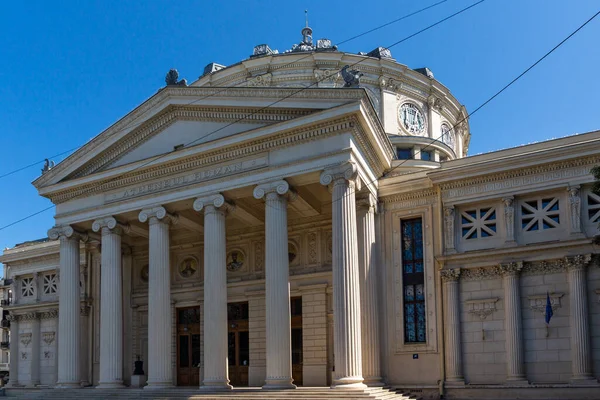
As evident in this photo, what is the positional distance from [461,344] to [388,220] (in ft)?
17.1

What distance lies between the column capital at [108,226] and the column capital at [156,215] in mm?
1560

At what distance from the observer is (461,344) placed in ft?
79.3

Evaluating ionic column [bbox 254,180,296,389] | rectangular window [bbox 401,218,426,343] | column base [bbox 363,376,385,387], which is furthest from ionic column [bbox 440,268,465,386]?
ionic column [bbox 254,180,296,389]

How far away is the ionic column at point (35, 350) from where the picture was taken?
35.2m

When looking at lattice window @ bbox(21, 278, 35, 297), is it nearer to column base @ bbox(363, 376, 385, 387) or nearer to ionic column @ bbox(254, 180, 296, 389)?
ionic column @ bbox(254, 180, 296, 389)

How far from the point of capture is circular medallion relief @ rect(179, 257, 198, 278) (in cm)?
3158

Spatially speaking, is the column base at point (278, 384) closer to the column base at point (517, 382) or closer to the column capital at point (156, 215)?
the column base at point (517, 382)

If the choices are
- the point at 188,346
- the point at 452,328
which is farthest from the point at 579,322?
the point at 188,346

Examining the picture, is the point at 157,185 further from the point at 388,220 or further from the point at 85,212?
the point at 388,220

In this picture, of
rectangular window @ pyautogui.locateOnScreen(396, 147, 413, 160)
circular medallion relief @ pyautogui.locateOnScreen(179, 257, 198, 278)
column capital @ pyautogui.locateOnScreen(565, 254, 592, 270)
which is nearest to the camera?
column capital @ pyautogui.locateOnScreen(565, 254, 592, 270)

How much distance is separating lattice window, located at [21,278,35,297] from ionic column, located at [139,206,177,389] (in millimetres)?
12849

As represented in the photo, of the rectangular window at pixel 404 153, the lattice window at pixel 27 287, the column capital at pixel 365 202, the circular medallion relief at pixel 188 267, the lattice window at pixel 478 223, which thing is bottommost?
the lattice window at pixel 27 287

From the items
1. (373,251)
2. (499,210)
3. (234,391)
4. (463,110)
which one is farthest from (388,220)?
(463,110)

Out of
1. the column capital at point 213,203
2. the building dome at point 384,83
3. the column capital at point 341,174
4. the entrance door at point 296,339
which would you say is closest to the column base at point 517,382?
the column capital at point 341,174
